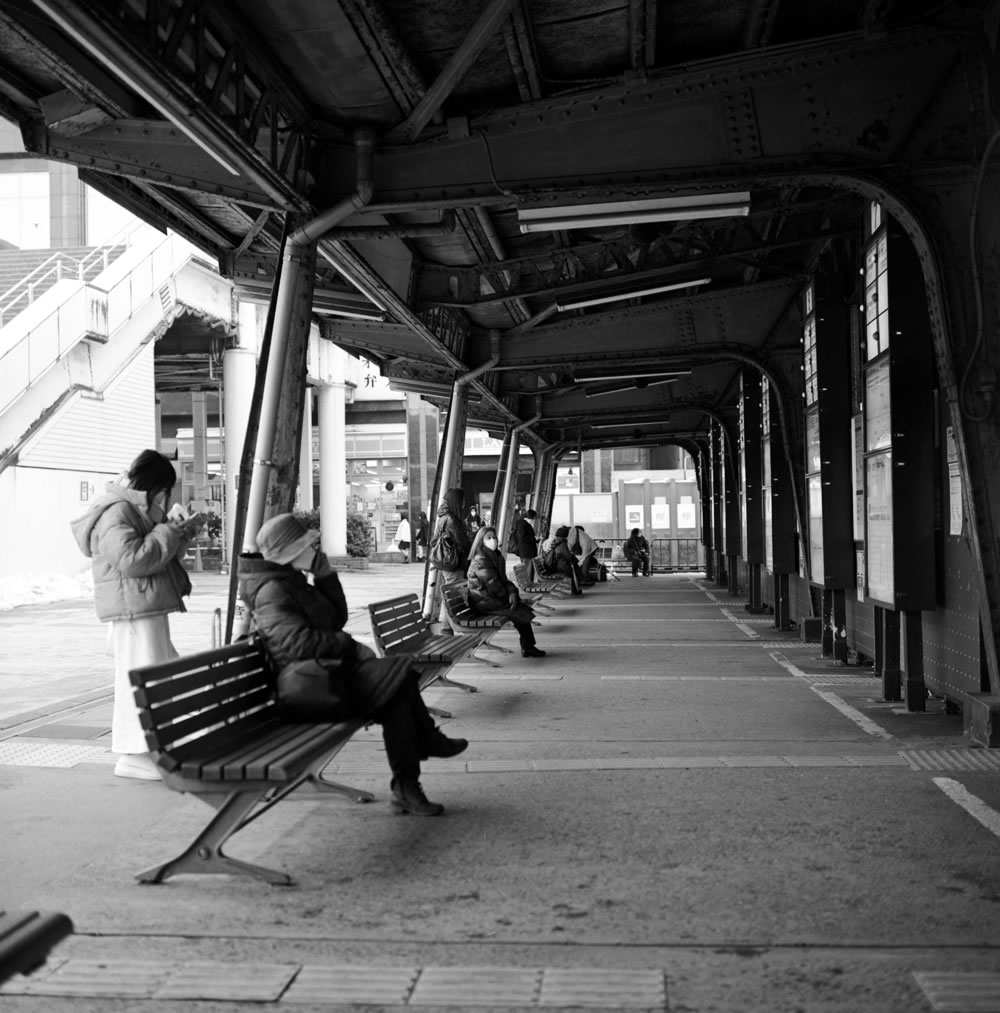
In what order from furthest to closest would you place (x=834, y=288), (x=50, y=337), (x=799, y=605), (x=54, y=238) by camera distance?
(x=54, y=238) < (x=50, y=337) < (x=799, y=605) < (x=834, y=288)

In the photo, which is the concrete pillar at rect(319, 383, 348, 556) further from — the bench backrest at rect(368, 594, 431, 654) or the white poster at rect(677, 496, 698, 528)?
the bench backrest at rect(368, 594, 431, 654)

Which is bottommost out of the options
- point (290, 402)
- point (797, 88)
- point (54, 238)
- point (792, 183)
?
point (290, 402)

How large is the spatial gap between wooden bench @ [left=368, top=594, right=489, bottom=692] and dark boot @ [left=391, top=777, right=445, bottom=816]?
163cm

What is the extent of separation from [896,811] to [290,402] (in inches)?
179

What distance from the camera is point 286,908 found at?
418 centimetres

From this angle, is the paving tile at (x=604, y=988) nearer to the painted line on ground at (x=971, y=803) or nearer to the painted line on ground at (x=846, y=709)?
the painted line on ground at (x=971, y=803)

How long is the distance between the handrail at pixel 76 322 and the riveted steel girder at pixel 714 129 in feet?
51.1

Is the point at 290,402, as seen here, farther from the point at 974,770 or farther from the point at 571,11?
the point at 974,770

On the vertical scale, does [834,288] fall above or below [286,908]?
above

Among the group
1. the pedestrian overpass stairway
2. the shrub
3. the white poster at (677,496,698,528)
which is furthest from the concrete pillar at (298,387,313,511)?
the white poster at (677,496,698,528)

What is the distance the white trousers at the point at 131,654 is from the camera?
6.25 metres

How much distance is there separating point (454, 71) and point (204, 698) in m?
3.84

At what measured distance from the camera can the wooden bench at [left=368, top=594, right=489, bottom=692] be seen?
25.5 ft

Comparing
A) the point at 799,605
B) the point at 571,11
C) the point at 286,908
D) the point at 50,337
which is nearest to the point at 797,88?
the point at 571,11
